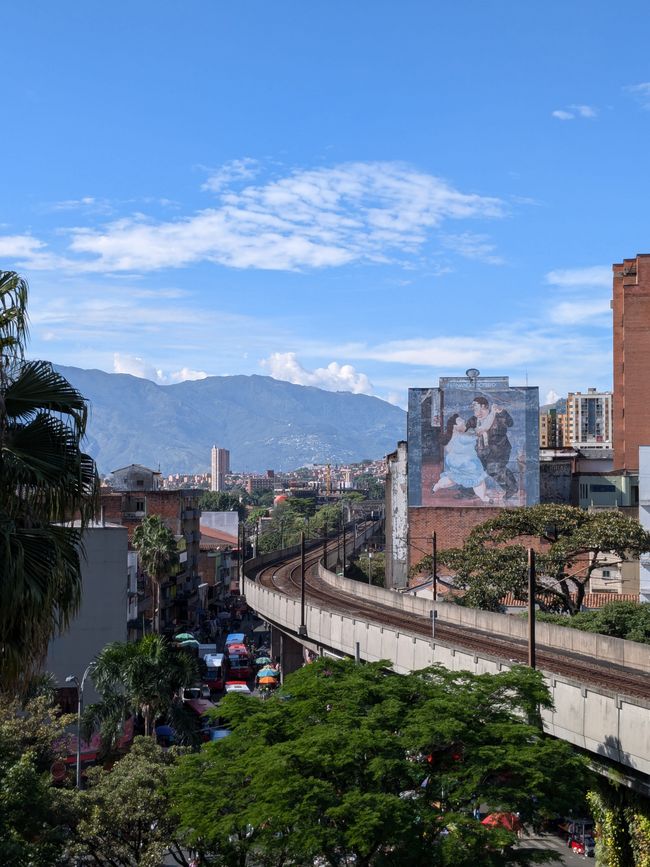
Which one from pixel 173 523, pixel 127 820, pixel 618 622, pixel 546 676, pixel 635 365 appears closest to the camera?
pixel 127 820

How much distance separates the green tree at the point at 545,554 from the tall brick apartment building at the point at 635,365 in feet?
136

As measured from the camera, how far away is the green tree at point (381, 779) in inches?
875

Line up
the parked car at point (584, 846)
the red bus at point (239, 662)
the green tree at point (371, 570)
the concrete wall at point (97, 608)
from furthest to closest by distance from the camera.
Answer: the green tree at point (371, 570), the red bus at point (239, 662), the concrete wall at point (97, 608), the parked car at point (584, 846)

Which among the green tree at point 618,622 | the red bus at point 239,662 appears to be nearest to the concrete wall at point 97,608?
the green tree at point 618,622

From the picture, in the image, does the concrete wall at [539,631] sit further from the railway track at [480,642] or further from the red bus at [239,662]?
the red bus at [239,662]

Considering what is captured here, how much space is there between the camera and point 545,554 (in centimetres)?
6781

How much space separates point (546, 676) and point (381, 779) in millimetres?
6483

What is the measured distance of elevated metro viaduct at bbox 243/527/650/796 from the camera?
24906 mm

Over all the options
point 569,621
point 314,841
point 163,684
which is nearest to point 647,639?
point 569,621

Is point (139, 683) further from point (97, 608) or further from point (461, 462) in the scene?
point (461, 462)

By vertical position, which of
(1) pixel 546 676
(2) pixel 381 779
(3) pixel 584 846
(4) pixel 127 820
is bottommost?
(3) pixel 584 846

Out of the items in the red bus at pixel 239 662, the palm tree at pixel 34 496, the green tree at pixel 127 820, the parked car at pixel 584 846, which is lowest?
the red bus at pixel 239 662

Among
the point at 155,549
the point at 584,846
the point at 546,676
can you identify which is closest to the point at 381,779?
the point at 546,676

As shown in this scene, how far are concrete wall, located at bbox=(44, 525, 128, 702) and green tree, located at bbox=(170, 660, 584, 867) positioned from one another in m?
27.0
